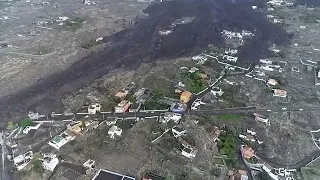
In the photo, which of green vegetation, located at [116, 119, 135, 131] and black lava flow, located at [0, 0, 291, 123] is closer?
green vegetation, located at [116, 119, 135, 131]

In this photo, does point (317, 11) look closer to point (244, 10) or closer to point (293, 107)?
point (244, 10)

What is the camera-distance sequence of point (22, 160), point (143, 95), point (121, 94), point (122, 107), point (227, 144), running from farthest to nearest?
point (143, 95) < point (121, 94) < point (122, 107) < point (227, 144) < point (22, 160)

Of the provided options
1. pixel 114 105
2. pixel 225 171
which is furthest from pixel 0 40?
pixel 225 171

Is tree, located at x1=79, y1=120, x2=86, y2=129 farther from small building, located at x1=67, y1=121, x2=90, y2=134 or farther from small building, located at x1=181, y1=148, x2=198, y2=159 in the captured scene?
small building, located at x1=181, y1=148, x2=198, y2=159

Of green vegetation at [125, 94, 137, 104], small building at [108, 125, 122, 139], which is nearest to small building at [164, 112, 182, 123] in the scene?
green vegetation at [125, 94, 137, 104]

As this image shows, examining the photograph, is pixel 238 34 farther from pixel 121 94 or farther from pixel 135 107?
pixel 135 107

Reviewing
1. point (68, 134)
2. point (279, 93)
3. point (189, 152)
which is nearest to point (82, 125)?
point (68, 134)

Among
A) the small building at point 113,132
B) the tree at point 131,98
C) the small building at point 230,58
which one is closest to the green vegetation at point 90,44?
the tree at point 131,98
